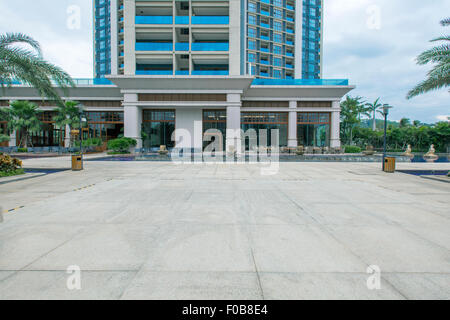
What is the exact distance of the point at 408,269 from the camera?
3354 mm

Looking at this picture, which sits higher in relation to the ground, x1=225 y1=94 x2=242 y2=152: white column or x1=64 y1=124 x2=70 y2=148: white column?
x1=225 y1=94 x2=242 y2=152: white column

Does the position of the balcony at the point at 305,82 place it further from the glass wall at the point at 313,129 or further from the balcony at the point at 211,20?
the balcony at the point at 211,20

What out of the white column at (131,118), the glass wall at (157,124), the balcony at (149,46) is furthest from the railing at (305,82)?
the white column at (131,118)

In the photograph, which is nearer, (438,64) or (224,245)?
(224,245)

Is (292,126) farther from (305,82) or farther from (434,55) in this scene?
(434,55)

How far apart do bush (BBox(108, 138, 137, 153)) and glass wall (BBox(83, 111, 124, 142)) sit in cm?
591

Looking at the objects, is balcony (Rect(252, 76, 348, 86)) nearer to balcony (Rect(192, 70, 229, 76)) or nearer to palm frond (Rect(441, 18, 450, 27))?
balcony (Rect(192, 70, 229, 76))

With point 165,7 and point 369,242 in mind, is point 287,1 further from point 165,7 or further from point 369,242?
point 369,242

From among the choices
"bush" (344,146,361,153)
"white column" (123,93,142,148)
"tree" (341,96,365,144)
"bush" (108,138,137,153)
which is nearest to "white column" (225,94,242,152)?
"white column" (123,93,142,148)

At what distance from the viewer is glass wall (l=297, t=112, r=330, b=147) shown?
34.1 m

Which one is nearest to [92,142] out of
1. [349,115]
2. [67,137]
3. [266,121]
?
[67,137]

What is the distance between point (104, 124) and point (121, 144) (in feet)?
28.1

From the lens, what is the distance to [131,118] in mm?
30297

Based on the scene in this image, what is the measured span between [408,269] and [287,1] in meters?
71.4
